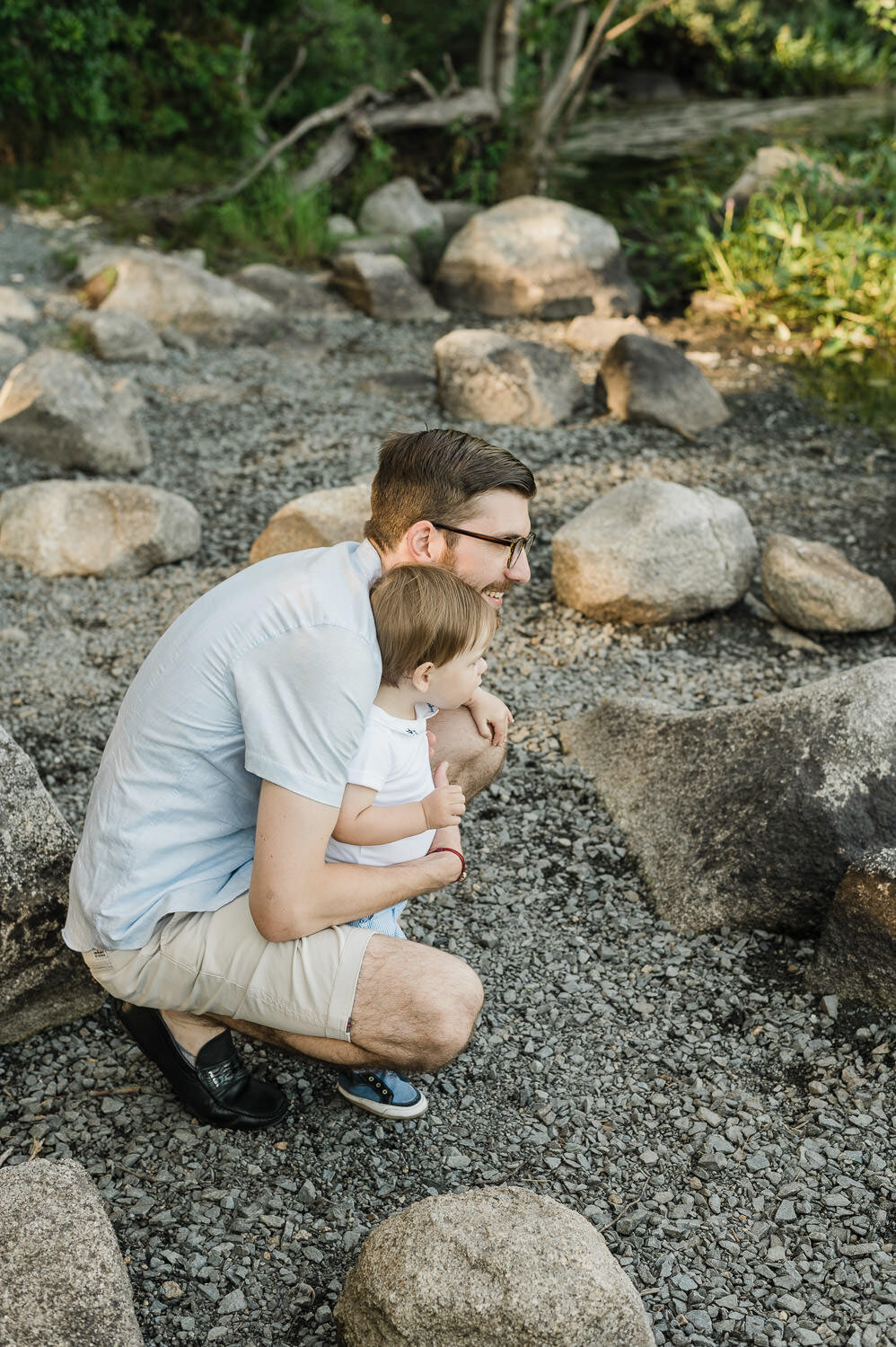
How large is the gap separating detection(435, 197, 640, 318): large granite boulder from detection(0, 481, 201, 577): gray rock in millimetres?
4232

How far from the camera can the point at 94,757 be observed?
3344 millimetres

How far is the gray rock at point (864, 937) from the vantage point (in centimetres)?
242

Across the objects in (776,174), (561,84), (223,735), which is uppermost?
(561,84)

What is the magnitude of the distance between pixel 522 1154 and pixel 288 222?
8.04m

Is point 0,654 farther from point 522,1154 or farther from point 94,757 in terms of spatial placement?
point 522,1154

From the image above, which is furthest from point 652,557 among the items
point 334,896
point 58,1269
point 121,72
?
point 121,72

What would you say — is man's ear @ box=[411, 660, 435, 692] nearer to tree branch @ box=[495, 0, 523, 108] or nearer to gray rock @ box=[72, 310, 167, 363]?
gray rock @ box=[72, 310, 167, 363]

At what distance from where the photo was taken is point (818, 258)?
751 cm

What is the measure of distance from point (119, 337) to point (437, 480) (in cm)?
501

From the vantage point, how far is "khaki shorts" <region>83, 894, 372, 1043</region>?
195 centimetres

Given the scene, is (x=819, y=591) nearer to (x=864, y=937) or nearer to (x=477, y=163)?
(x=864, y=937)

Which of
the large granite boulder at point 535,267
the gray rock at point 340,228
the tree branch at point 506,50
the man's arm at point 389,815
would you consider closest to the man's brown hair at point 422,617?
→ the man's arm at point 389,815

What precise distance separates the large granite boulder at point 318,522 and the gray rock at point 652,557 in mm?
782

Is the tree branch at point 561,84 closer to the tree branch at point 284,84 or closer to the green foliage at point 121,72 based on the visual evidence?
the tree branch at point 284,84
